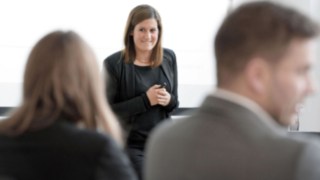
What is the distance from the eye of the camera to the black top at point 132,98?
272 cm

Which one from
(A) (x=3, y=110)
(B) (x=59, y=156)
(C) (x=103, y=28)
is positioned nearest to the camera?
(B) (x=59, y=156)

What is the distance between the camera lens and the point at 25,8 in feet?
10.5

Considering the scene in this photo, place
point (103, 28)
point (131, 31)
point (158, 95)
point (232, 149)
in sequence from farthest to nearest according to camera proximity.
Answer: point (103, 28), point (131, 31), point (158, 95), point (232, 149)

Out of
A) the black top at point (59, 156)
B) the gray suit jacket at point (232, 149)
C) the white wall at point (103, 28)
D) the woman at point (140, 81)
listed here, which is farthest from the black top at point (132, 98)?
the gray suit jacket at point (232, 149)

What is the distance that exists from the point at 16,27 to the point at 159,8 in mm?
957

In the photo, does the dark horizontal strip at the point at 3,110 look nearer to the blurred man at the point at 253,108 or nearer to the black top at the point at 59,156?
the black top at the point at 59,156

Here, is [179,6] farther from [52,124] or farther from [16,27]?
[52,124]

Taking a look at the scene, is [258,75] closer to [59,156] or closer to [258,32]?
[258,32]

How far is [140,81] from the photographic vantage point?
2.78 meters

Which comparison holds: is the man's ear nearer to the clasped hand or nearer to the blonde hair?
the blonde hair

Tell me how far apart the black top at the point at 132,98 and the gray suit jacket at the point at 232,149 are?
1.63 m

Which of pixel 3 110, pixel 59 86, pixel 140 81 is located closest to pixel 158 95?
pixel 140 81

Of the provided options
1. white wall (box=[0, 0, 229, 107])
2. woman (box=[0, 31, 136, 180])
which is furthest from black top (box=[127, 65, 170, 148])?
woman (box=[0, 31, 136, 180])

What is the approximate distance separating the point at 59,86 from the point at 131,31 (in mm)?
1515
